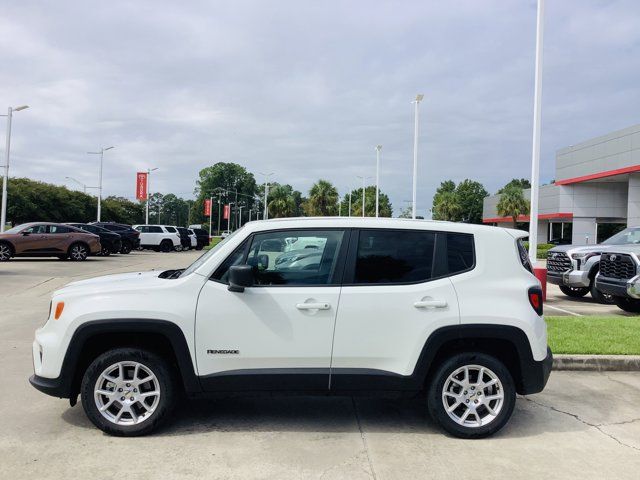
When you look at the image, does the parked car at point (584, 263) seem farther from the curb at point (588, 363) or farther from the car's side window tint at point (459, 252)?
the car's side window tint at point (459, 252)

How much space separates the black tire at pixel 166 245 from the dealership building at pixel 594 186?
2858 centimetres

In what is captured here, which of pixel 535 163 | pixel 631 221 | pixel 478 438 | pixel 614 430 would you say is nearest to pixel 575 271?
pixel 535 163

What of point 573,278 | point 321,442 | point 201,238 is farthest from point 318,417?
point 201,238

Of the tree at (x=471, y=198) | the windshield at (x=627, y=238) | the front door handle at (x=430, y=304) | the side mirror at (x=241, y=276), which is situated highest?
the tree at (x=471, y=198)

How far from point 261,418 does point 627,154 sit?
34779 mm

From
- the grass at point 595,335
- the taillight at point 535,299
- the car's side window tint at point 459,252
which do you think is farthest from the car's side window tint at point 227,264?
the grass at point 595,335

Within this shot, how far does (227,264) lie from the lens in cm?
450

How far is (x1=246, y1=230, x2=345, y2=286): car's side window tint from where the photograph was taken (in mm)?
4523

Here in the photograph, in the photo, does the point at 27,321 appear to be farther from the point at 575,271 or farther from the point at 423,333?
the point at 575,271

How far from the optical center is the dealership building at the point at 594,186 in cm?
3409

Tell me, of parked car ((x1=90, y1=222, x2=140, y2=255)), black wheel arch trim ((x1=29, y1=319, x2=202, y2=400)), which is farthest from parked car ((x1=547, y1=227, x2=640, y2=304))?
parked car ((x1=90, y1=222, x2=140, y2=255))

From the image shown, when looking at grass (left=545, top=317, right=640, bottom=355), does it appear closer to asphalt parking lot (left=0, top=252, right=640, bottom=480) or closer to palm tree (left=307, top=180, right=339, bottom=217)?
asphalt parking lot (left=0, top=252, right=640, bottom=480)

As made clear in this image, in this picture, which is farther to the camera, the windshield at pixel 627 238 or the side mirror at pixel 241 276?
the windshield at pixel 627 238

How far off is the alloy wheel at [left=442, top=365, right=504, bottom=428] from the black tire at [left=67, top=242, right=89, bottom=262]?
72.2 feet
